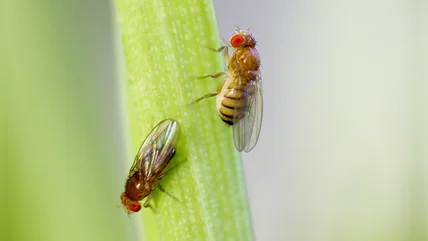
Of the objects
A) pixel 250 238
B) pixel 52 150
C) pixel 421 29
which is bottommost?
pixel 250 238

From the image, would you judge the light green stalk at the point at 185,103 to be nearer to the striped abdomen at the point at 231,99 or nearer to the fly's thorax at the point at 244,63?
the striped abdomen at the point at 231,99

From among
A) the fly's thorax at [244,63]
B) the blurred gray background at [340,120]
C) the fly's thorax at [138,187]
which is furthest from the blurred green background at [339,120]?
the fly's thorax at [138,187]

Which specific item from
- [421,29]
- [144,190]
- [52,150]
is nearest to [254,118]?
[144,190]

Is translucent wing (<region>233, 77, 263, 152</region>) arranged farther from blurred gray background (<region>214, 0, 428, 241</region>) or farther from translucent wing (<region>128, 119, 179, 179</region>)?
blurred gray background (<region>214, 0, 428, 241</region>)

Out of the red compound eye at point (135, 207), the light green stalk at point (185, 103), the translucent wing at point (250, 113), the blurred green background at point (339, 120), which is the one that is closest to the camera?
the light green stalk at point (185, 103)

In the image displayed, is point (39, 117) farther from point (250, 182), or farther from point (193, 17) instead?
point (250, 182)
